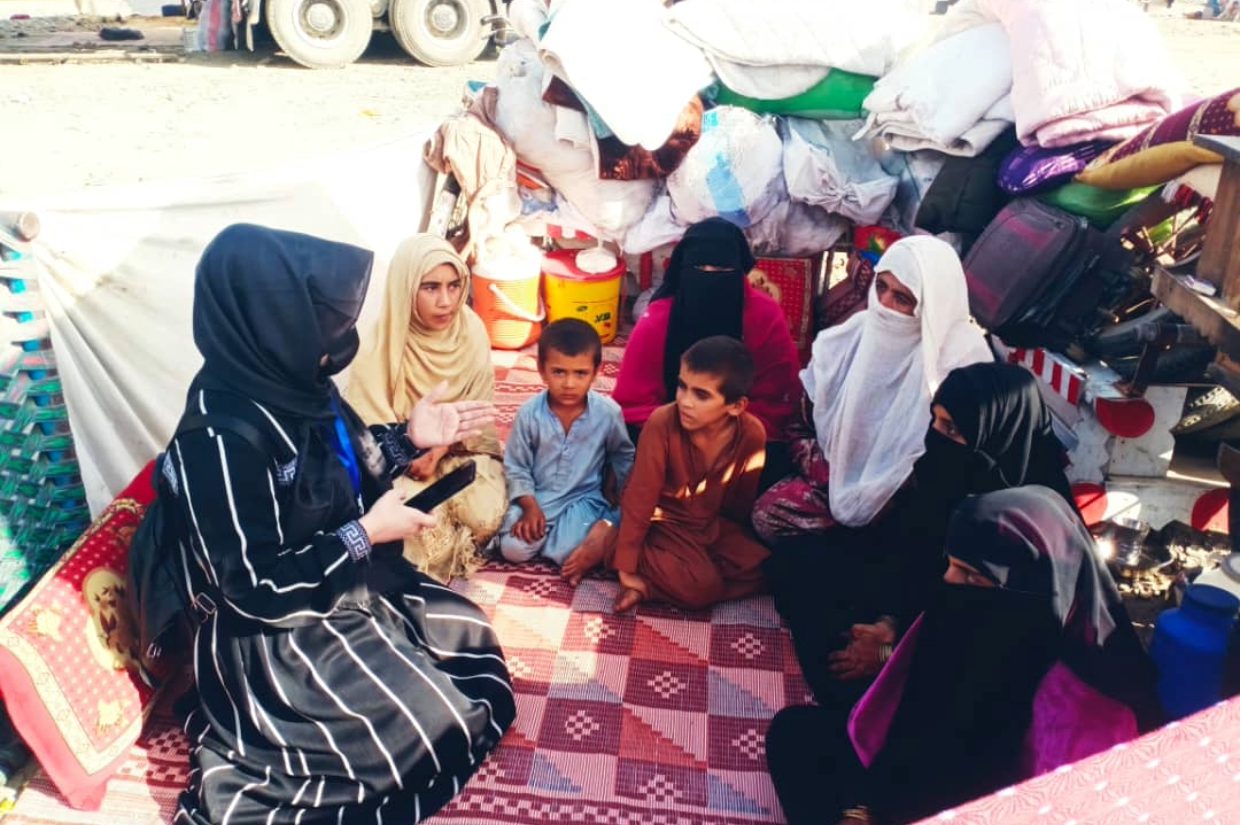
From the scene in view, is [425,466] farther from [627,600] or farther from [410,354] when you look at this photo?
[627,600]

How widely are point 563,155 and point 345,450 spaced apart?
300 centimetres

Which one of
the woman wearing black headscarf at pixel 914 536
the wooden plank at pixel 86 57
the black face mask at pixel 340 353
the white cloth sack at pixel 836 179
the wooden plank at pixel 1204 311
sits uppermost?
the wooden plank at pixel 1204 311

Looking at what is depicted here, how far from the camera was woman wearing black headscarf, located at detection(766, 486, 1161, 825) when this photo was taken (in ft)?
6.25

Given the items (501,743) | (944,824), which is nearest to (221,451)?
(501,743)

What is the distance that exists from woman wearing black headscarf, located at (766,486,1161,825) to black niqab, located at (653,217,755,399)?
1618 mm

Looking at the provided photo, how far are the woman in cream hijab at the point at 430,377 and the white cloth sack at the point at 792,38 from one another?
2281 millimetres

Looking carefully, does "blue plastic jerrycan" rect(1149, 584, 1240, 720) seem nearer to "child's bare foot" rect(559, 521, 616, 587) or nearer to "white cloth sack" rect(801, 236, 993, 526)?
"white cloth sack" rect(801, 236, 993, 526)

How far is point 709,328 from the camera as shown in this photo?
3541 mm

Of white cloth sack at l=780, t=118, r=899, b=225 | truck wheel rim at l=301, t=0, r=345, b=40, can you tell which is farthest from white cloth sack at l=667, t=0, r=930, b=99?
truck wheel rim at l=301, t=0, r=345, b=40

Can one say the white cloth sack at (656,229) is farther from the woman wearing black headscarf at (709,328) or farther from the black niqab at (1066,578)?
the black niqab at (1066,578)

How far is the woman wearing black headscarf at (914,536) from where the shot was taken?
2.60 m

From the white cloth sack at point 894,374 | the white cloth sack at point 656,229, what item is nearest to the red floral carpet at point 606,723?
the white cloth sack at point 894,374

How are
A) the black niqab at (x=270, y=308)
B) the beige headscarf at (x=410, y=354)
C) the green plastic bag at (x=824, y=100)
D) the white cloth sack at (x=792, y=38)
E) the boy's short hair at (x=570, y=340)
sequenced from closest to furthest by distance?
the black niqab at (x=270, y=308)
the boy's short hair at (x=570, y=340)
the beige headscarf at (x=410, y=354)
the white cloth sack at (x=792, y=38)
the green plastic bag at (x=824, y=100)

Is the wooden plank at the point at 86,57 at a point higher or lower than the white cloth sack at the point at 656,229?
lower
